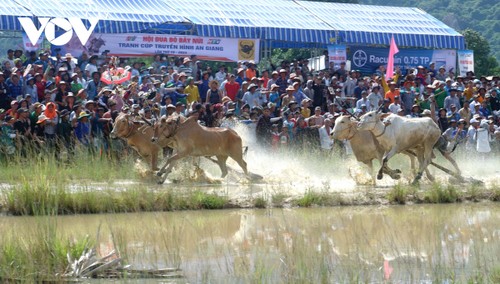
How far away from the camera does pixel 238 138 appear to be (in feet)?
69.6

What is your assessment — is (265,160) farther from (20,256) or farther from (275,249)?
(20,256)

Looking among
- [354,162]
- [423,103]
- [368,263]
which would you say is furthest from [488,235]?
[423,103]

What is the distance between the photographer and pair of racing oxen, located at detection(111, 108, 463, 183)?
2058 centimetres

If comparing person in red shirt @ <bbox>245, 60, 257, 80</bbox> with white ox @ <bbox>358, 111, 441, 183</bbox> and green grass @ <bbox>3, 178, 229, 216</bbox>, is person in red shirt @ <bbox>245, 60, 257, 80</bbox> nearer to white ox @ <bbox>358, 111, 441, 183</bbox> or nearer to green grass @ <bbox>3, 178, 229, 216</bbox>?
white ox @ <bbox>358, 111, 441, 183</bbox>

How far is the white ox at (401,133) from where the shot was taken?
20.8 m

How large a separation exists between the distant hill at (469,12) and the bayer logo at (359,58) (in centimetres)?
3801

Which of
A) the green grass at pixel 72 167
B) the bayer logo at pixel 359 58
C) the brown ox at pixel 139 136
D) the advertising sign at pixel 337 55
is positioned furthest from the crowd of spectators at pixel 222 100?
the bayer logo at pixel 359 58

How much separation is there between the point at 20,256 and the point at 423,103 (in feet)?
61.1

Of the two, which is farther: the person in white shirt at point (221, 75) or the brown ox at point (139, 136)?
the person in white shirt at point (221, 75)

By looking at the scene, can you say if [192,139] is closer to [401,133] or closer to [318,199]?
[318,199]

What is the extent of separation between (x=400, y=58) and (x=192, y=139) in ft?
45.6

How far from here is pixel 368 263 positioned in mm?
11945

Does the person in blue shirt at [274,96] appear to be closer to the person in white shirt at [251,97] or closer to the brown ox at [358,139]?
the person in white shirt at [251,97]

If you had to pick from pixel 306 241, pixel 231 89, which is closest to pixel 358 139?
pixel 231 89
